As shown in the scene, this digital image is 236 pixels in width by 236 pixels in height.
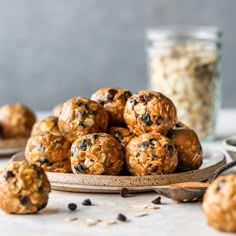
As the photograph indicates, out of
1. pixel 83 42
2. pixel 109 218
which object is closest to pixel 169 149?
pixel 109 218

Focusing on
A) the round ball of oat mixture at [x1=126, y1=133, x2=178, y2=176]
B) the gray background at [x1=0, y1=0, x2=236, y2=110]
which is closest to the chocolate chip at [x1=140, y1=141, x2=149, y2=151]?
the round ball of oat mixture at [x1=126, y1=133, x2=178, y2=176]

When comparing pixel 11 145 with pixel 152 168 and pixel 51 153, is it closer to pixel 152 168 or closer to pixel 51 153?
pixel 51 153

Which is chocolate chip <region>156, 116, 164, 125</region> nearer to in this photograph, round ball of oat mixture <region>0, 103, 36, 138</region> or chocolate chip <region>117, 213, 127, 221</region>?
chocolate chip <region>117, 213, 127, 221</region>

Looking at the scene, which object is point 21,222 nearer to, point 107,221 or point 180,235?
point 107,221

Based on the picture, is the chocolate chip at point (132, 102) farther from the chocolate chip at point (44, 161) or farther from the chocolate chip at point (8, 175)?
the chocolate chip at point (8, 175)

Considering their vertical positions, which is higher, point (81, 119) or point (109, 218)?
point (81, 119)

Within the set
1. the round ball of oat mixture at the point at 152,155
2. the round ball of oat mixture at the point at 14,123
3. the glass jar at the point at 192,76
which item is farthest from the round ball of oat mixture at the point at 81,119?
the glass jar at the point at 192,76
